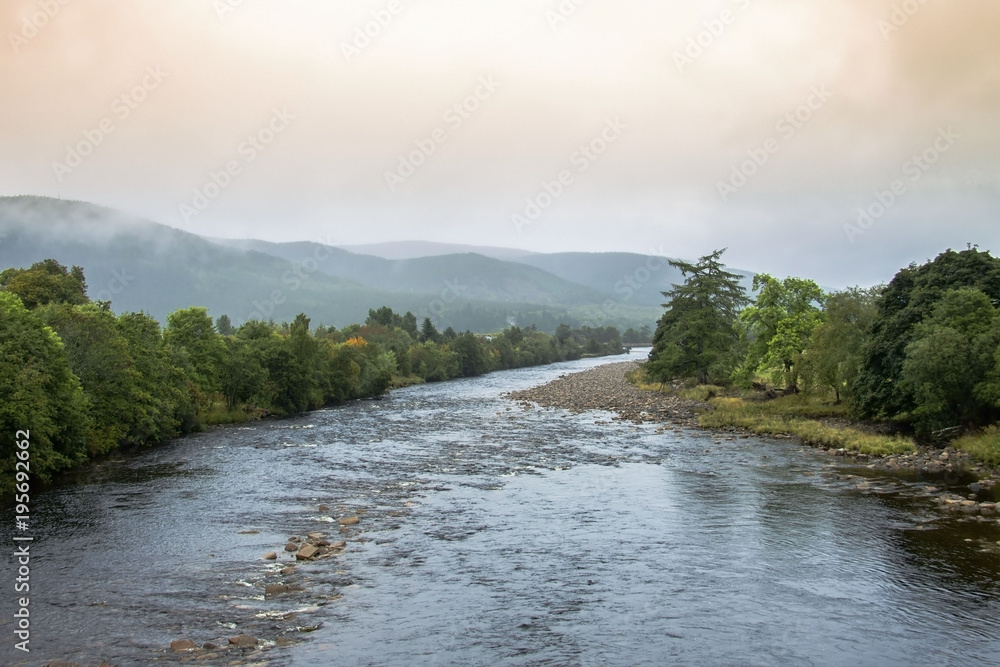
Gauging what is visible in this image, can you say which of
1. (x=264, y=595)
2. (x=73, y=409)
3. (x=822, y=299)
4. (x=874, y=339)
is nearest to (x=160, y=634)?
(x=264, y=595)

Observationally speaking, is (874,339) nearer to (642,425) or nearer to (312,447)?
(642,425)

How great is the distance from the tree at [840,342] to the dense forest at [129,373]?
50080 millimetres

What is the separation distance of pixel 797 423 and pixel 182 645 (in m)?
45.8

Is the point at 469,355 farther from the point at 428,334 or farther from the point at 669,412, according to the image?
the point at 669,412

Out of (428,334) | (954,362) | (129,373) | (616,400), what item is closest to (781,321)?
(616,400)

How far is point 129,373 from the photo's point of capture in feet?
147

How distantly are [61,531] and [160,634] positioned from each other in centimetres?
1196

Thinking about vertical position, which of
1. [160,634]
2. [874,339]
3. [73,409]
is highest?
[874,339]

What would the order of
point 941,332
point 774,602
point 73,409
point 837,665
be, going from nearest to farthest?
point 837,665, point 774,602, point 73,409, point 941,332

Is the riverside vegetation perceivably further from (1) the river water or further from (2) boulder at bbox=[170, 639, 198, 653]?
(2) boulder at bbox=[170, 639, 198, 653]

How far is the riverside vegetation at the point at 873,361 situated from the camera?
38.5m

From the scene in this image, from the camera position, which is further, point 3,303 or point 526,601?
point 3,303

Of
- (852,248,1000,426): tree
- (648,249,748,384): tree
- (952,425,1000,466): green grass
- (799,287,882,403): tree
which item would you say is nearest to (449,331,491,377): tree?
(648,249,748,384): tree

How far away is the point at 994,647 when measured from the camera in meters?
15.3
